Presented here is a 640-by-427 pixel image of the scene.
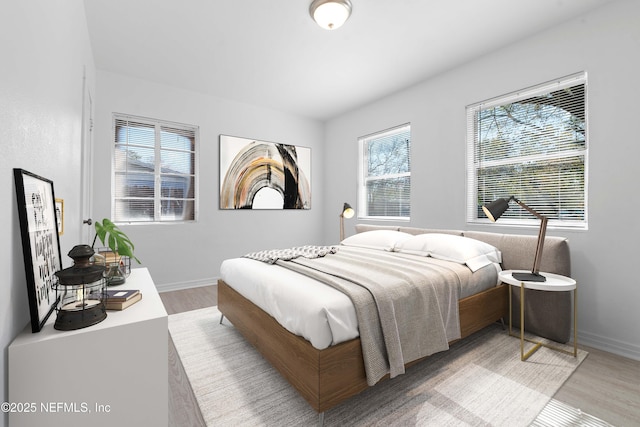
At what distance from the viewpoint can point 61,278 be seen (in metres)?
0.96

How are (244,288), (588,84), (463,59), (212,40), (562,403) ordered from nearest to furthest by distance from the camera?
1. (562,403)
2. (244,288)
3. (588,84)
4. (212,40)
5. (463,59)

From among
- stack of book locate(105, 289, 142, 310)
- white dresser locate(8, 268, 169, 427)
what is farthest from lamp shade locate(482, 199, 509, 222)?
stack of book locate(105, 289, 142, 310)

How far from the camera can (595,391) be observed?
169 centimetres

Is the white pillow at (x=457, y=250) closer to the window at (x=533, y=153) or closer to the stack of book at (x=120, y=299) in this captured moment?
the window at (x=533, y=153)

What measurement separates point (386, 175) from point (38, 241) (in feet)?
12.6

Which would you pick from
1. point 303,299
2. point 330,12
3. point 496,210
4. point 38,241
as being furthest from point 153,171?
point 496,210

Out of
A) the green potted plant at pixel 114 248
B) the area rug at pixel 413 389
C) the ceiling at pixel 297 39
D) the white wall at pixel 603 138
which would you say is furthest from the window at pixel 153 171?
the white wall at pixel 603 138

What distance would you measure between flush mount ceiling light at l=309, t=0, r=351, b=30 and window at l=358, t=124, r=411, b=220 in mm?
1865

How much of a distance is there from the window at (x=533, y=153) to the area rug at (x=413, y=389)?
1.28 meters

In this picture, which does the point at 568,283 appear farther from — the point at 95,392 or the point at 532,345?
the point at 95,392

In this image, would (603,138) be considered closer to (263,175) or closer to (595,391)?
(595,391)

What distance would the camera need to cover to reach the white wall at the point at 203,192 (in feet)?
11.1

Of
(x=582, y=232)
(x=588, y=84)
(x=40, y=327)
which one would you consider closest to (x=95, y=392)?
(x=40, y=327)

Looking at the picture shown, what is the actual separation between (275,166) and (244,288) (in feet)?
9.49
